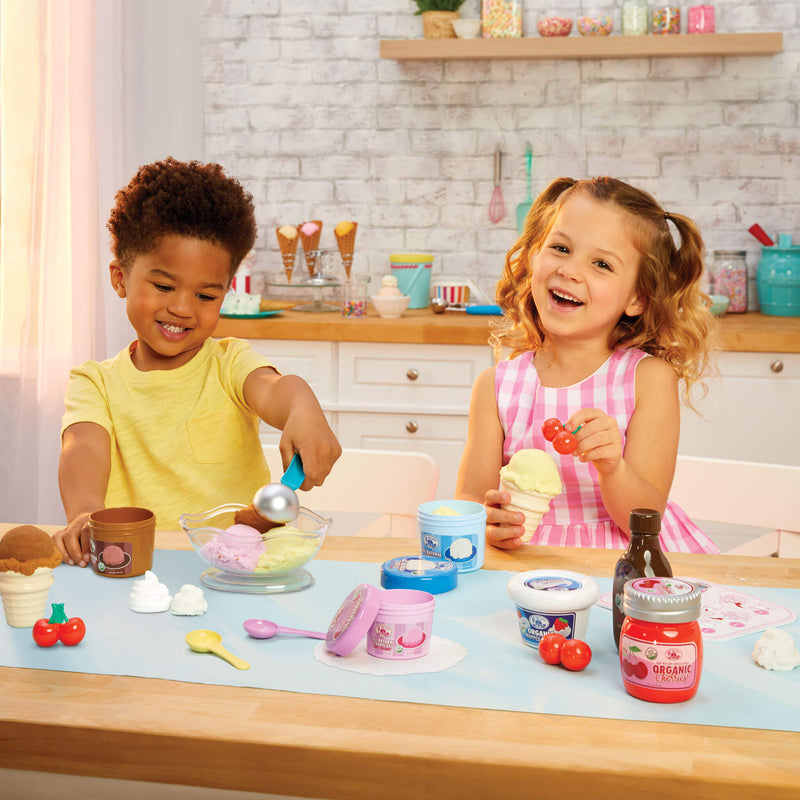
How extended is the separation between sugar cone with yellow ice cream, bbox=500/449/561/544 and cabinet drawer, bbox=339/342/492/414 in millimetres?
1659

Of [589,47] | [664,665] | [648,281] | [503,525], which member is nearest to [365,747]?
[664,665]

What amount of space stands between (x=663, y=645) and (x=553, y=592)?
15 centimetres

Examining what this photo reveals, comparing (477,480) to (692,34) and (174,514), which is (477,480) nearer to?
(174,514)

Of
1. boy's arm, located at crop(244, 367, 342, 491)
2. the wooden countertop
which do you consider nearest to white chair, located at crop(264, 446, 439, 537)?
boy's arm, located at crop(244, 367, 342, 491)

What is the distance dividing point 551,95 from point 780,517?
239 centimetres

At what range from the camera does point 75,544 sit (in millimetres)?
1257

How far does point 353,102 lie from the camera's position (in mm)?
3691

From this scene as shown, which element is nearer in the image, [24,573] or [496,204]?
[24,573]

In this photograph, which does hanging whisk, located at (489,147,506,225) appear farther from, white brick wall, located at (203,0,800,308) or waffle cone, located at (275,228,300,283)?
waffle cone, located at (275,228,300,283)

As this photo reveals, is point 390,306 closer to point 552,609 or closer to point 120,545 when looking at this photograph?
point 120,545

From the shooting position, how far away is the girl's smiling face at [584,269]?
1.65 metres

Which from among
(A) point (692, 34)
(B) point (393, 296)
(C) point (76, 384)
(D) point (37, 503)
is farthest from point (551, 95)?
(C) point (76, 384)

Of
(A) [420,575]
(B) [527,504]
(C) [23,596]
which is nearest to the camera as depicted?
(C) [23,596]

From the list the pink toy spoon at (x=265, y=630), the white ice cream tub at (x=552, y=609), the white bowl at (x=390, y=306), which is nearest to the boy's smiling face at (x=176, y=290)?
the pink toy spoon at (x=265, y=630)
